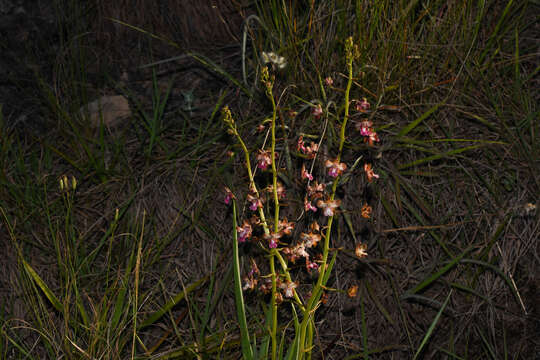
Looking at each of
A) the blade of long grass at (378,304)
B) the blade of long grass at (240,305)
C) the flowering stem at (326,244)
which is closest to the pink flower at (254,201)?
the blade of long grass at (240,305)

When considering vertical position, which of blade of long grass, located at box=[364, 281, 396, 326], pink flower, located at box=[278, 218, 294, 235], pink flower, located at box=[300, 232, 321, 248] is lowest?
blade of long grass, located at box=[364, 281, 396, 326]

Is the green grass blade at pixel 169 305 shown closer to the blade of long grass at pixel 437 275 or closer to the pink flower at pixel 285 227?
the pink flower at pixel 285 227

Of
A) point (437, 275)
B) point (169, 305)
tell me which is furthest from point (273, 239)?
point (437, 275)

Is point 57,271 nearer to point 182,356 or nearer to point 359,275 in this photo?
point 182,356

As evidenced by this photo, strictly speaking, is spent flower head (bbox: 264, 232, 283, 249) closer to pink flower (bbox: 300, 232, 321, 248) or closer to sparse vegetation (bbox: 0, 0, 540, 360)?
pink flower (bbox: 300, 232, 321, 248)

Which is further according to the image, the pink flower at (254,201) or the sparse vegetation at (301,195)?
the sparse vegetation at (301,195)

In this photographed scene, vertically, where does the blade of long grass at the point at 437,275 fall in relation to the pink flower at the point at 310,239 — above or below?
below

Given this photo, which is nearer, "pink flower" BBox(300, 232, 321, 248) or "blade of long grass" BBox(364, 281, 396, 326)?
"pink flower" BBox(300, 232, 321, 248)

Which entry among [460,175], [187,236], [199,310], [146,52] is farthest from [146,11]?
[460,175]

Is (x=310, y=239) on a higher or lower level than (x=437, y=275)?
higher

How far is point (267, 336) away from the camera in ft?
4.67

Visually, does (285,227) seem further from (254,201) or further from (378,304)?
(378,304)

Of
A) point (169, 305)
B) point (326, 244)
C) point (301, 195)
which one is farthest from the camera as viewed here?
point (301, 195)

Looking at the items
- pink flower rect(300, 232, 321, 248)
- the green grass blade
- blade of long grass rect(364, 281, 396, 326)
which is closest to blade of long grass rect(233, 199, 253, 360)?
pink flower rect(300, 232, 321, 248)
